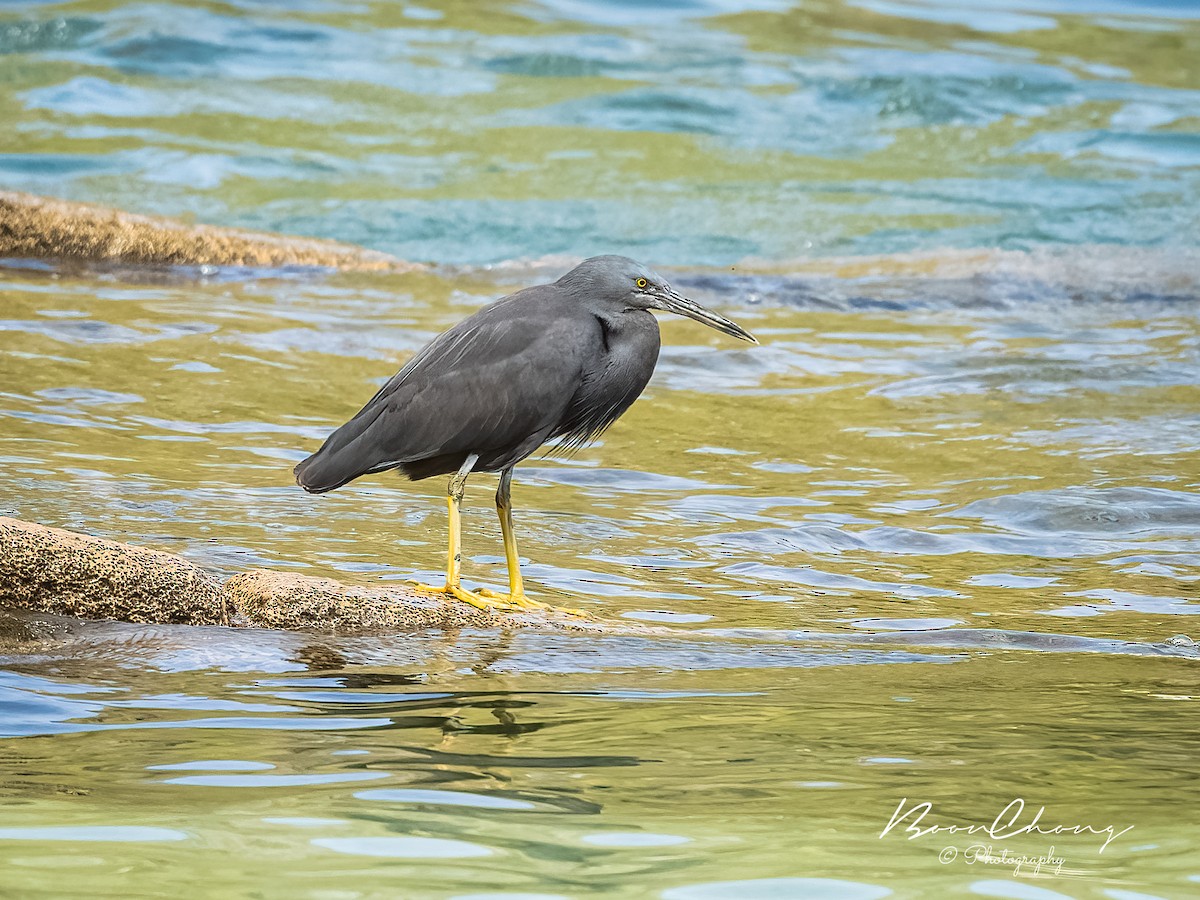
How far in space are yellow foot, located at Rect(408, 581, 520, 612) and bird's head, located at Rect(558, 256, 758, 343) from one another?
1088 millimetres

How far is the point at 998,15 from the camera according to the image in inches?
984

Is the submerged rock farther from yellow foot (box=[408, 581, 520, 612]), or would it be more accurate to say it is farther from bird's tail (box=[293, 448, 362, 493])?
bird's tail (box=[293, 448, 362, 493])

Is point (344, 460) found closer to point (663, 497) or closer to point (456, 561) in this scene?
point (456, 561)

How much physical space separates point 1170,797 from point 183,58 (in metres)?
20.6

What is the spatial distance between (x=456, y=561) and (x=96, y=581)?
118 centimetres

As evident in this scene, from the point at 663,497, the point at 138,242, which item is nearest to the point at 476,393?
the point at 663,497

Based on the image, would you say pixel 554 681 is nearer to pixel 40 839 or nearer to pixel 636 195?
pixel 40 839

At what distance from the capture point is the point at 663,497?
7613 millimetres

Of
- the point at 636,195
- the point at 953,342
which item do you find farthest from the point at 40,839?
the point at 636,195

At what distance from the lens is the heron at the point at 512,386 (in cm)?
541

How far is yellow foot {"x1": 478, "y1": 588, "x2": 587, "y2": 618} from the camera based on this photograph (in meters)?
5.32

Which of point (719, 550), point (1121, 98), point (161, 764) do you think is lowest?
point (719, 550)
